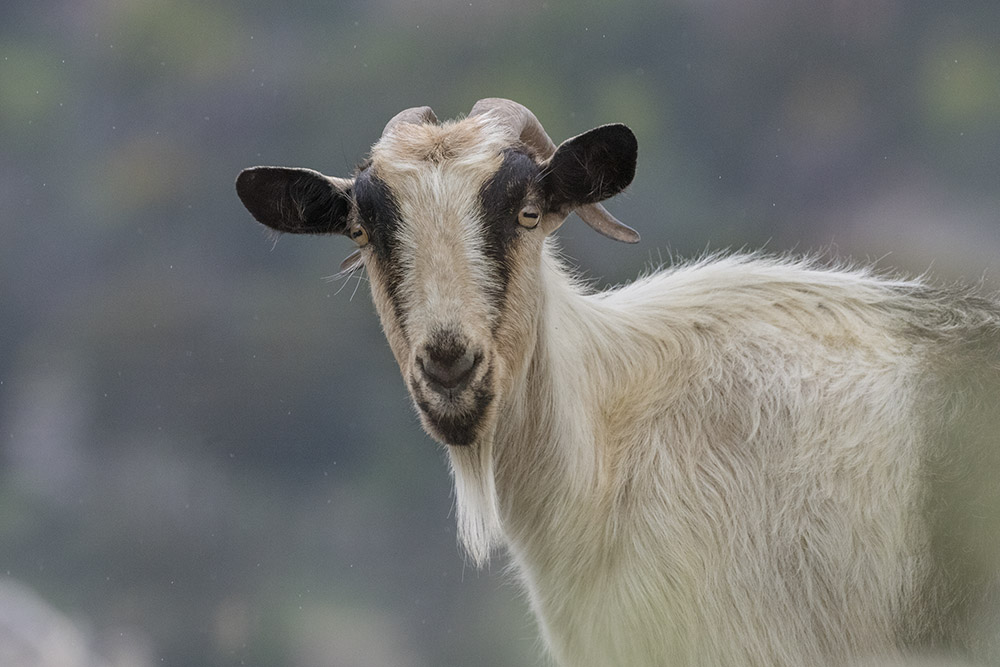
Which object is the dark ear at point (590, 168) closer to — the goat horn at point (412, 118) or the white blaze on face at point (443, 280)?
the white blaze on face at point (443, 280)

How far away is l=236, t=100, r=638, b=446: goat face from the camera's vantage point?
9.19 ft

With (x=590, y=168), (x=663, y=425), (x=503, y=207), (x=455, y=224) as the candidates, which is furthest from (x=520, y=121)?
(x=663, y=425)

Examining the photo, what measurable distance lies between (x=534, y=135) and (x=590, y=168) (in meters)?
0.39

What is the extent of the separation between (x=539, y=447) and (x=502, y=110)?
104cm

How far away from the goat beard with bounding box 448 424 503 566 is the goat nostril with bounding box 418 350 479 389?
1.04ft

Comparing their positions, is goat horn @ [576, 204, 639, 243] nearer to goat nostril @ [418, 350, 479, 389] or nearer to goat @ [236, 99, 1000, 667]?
goat @ [236, 99, 1000, 667]

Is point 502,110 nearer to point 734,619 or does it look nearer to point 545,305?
point 545,305

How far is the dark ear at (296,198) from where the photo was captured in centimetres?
317

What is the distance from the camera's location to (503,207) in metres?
2.94

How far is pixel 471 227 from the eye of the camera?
114 inches

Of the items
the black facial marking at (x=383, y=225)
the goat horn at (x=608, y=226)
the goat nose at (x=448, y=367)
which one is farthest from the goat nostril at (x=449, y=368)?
the goat horn at (x=608, y=226)

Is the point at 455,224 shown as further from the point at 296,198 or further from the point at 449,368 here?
the point at 296,198

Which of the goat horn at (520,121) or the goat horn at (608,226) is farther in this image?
the goat horn at (608,226)

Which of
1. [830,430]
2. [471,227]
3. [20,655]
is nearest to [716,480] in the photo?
[830,430]
